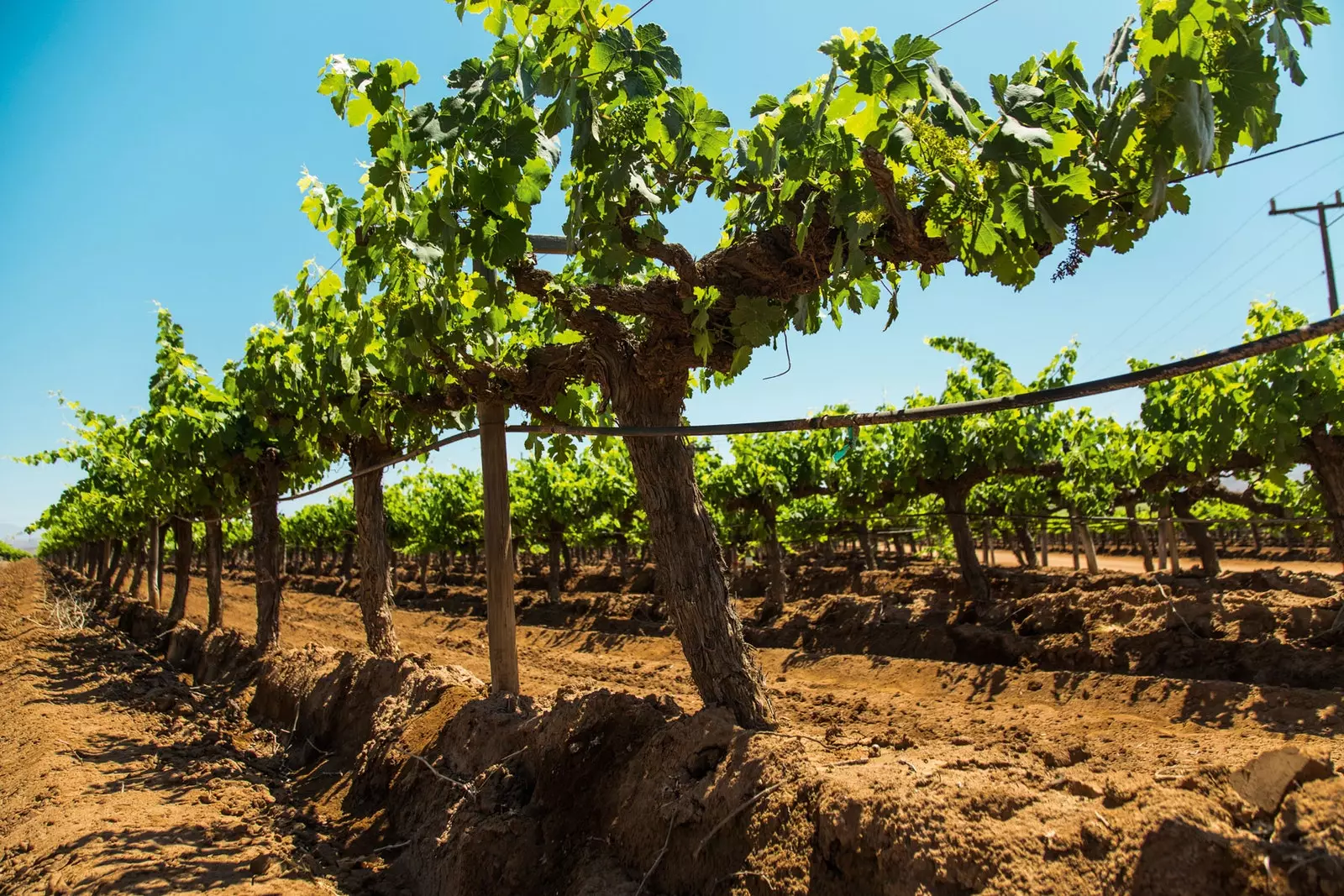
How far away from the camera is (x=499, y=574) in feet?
16.7

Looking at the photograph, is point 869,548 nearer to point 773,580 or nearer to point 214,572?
point 773,580

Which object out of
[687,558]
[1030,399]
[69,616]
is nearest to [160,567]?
[69,616]

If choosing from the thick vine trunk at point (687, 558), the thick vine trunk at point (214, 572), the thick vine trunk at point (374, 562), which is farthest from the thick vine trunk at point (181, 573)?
the thick vine trunk at point (687, 558)

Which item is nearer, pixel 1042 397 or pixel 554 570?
pixel 1042 397

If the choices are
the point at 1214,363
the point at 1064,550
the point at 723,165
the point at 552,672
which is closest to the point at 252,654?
the point at 552,672

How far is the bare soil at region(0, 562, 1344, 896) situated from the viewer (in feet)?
7.16

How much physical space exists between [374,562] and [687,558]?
5.20m

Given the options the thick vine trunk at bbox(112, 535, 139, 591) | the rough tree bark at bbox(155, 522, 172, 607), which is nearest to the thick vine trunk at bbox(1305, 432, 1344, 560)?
the rough tree bark at bbox(155, 522, 172, 607)

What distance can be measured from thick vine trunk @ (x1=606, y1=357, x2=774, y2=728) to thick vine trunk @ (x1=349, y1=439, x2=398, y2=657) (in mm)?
4789

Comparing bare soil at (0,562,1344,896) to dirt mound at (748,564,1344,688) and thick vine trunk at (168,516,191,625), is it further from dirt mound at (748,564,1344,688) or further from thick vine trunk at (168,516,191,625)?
thick vine trunk at (168,516,191,625)

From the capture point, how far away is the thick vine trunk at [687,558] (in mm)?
3861

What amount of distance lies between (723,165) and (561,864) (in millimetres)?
3117

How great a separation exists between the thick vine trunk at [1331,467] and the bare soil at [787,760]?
962 mm

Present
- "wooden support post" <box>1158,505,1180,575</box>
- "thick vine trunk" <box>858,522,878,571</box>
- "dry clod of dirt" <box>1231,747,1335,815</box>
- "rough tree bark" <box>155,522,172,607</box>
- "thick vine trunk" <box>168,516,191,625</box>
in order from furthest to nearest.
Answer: "thick vine trunk" <box>858,522,878,571</box>
"rough tree bark" <box>155,522,172,607</box>
"thick vine trunk" <box>168,516,191,625</box>
"wooden support post" <box>1158,505,1180,575</box>
"dry clod of dirt" <box>1231,747,1335,815</box>
